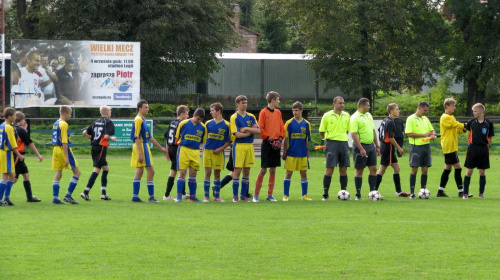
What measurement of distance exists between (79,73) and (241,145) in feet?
71.0

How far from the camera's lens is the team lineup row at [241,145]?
14.1 m

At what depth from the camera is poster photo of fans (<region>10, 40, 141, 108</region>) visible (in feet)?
111

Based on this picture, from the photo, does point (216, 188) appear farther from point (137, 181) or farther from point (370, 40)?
point (370, 40)

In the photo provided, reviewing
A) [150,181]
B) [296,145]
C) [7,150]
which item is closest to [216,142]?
[150,181]

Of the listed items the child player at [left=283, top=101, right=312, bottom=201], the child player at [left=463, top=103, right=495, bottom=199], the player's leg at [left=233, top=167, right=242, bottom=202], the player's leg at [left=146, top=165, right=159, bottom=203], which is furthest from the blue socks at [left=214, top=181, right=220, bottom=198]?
the child player at [left=463, top=103, right=495, bottom=199]

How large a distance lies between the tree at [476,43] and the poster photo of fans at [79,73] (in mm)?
23178

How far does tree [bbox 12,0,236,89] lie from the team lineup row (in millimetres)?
25409

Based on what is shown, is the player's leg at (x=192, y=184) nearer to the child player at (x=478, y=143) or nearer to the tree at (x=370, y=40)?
the child player at (x=478, y=143)

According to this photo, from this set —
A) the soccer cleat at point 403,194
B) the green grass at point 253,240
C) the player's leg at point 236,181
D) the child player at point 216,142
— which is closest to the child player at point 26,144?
the green grass at point 253,240

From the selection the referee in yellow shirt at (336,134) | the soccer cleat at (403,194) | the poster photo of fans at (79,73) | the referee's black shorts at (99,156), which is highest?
the poster photo of fans at (79,73)

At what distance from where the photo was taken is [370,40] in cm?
4809

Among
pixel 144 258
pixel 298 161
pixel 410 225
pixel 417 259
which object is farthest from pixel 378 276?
pixel 298 161

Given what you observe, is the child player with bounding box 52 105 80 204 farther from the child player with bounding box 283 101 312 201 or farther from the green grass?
the child player with bounding box 283 101 312 201

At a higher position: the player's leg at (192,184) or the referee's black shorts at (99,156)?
the referee's black shorts at (99,156)
